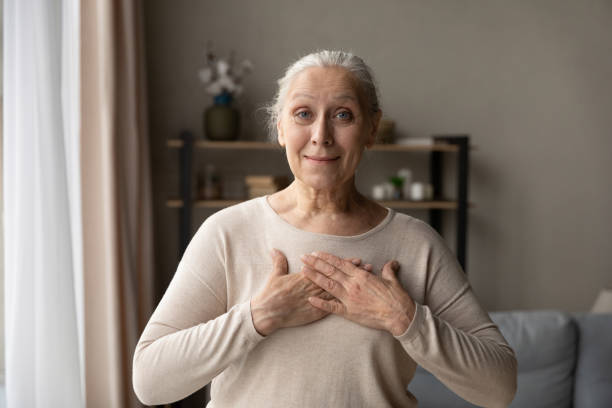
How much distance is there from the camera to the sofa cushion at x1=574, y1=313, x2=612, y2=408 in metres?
2.71

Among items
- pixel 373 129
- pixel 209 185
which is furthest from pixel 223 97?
pixel 373 129

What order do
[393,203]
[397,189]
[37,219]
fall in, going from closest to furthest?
[37,219], [393,203], [397,189]

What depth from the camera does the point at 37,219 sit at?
1977 mm

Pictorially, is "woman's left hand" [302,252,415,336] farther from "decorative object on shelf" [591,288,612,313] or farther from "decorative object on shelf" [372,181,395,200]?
"decorative object on shelf" [591,288,612,313]

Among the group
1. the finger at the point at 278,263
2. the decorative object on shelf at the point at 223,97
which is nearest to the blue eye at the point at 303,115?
the finger at the point at 278,263

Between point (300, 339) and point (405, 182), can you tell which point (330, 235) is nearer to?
point (300, 339)

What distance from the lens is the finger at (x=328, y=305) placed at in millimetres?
1140

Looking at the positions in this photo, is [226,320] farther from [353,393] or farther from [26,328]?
[26,328]

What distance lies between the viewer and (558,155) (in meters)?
3.84

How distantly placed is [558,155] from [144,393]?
11.1 feet

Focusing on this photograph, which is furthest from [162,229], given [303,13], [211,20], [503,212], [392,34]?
[503,212]

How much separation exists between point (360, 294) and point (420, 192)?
2.40 metres

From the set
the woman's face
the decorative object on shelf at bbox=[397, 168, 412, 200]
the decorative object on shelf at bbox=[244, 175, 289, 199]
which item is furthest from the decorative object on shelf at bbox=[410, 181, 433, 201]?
the woman's face

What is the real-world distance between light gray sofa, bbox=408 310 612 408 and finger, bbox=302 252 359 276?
67.0 inches
